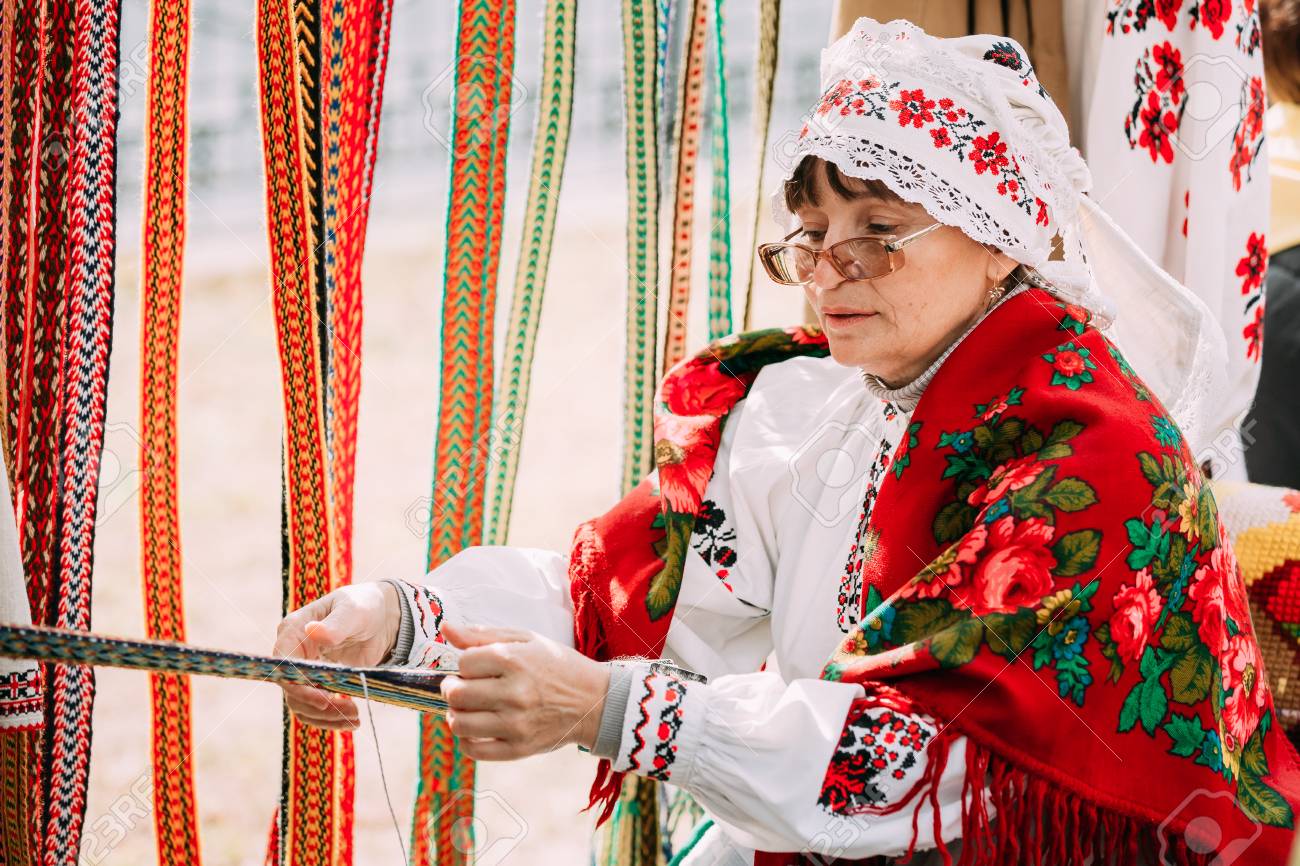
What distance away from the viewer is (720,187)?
207 cm

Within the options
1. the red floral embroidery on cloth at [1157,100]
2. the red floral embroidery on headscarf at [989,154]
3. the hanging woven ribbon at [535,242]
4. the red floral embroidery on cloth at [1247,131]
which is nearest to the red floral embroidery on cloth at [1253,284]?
the red floral embroidery on cloth at [1247,131]

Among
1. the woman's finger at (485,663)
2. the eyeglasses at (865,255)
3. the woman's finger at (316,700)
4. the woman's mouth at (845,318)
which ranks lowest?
the woman's finger at (316,700)

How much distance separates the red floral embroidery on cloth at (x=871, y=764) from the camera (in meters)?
1.38

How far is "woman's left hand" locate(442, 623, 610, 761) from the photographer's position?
4.42ft

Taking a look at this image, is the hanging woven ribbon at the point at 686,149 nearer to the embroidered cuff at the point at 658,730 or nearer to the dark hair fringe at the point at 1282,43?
the embroidered cuff at the point at 658,730

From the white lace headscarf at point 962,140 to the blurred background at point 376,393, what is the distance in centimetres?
22

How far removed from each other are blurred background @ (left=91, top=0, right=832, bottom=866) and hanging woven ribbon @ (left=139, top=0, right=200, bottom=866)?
0.17 feet

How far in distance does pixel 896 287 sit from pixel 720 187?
1.74ft

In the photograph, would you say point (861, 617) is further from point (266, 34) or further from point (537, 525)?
point (537, 525)

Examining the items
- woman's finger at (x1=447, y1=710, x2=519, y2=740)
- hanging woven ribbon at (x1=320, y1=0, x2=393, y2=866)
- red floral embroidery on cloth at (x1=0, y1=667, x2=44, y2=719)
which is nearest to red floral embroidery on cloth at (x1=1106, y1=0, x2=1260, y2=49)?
hanging woven ribbon at (x1=320, y1=0, x2=393, y2=866)

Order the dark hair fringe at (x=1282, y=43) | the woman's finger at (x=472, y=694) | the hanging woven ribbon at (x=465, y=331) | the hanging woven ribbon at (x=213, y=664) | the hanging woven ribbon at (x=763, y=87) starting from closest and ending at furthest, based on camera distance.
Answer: the hanging woven ribbon at (x=213, y=664) → the woman's finger at (x=472, y=694) → the hanging woven ribbon at (x=465, y=331) → the hanging woven ribbon at (x=763, y=87) → the dark hair fringe at (x=1282, y=43)

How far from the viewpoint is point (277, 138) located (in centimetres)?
164

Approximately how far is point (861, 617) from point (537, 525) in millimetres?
3037

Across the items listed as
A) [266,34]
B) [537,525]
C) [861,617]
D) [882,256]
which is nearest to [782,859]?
A: [861,617]
